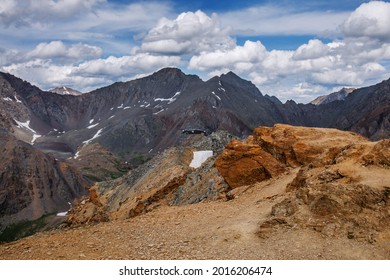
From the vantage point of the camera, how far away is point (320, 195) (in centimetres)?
1722

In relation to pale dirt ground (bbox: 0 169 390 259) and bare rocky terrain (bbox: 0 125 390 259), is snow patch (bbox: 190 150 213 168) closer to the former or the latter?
bare rocky terrain (bbox: 0 125 390 259)

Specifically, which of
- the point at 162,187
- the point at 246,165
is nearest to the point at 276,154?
the point at 246,165

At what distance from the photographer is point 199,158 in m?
46.7

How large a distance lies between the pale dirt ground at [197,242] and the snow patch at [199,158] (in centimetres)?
2474

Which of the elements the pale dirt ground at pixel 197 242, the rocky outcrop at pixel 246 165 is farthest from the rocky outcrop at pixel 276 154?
the pale dirt ground at pixel 197 242

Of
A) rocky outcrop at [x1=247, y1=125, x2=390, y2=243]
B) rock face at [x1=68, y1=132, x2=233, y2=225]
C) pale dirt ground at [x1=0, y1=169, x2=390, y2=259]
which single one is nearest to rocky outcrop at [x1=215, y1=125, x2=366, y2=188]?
rock face at [x1=68, y1=132, x2=233, y2=225]

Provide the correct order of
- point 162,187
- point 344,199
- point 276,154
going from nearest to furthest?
point 344,199
point 276,154
point 162,187

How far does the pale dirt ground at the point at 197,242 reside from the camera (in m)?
15.1

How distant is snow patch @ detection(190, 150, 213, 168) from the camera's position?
4585cm

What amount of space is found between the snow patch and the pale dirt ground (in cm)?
2474

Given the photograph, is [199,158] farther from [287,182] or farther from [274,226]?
[274,226]

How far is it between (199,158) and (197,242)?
98.2 feet
